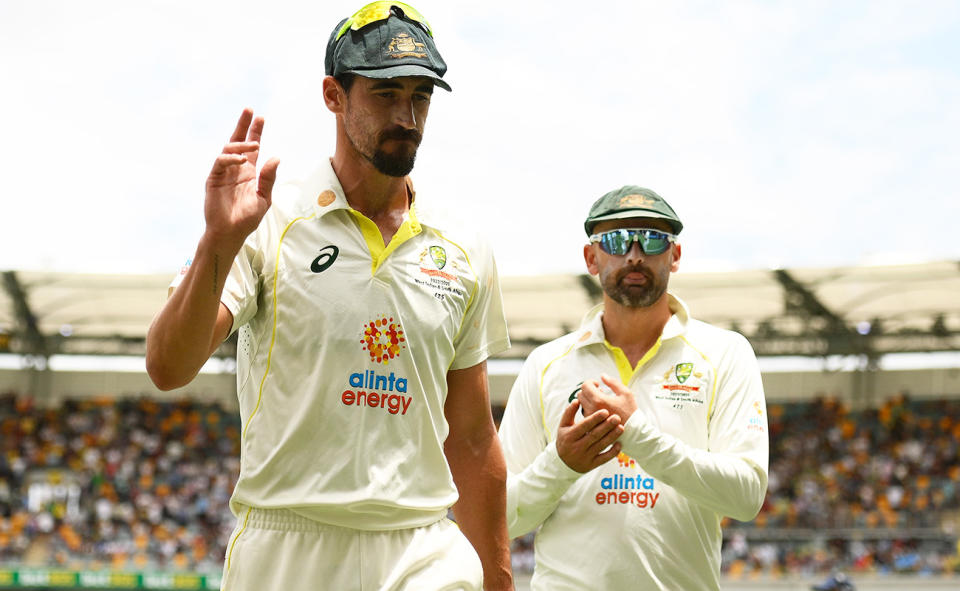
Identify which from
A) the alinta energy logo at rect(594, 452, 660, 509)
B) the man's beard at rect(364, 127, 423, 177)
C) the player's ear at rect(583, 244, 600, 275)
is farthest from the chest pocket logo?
the player's ear at rect(583, 244, 600, 275)

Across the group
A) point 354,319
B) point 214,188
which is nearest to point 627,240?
point 354,319

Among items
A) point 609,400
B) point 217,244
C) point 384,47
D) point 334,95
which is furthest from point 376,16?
point 609,400

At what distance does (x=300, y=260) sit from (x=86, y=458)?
28.6 meters

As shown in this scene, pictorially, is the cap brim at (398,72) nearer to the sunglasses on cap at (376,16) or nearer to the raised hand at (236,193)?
the sunglasses on cap at (376,16)

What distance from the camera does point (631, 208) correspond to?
5.04 metres

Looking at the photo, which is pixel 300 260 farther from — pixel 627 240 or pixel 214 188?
pixel 627 240

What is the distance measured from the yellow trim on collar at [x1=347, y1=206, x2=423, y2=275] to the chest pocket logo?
0.10 metres

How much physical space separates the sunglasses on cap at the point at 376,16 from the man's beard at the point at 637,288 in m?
1.93

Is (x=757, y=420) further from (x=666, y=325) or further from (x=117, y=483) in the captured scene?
(x=117, y=483)

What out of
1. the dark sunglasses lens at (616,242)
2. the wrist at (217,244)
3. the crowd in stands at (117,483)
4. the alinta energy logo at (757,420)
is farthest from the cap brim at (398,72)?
the crowd in stands at (117,483)

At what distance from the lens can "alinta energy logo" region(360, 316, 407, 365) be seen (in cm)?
308

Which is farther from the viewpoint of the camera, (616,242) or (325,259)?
(616,242)

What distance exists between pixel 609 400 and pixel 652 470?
34 centimetres

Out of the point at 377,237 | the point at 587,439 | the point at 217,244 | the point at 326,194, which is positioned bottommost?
the point at 587,439
